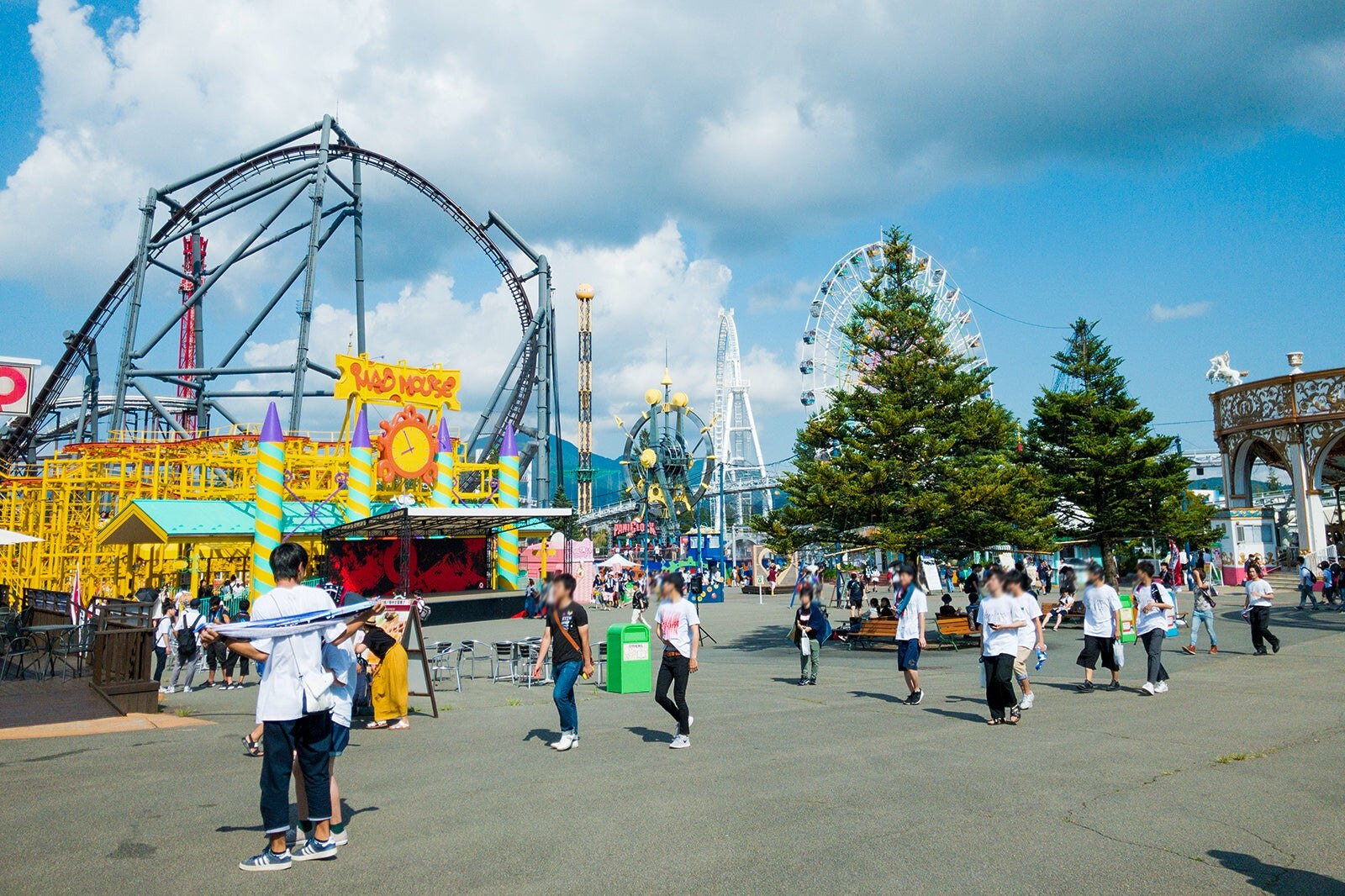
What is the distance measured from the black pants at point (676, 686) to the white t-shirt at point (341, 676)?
302cm

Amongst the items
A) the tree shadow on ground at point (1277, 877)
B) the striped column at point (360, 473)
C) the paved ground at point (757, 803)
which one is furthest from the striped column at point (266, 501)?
the tree shadow on ground at point (1277, 877)

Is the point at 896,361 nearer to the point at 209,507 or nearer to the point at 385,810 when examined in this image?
the point at 385,810

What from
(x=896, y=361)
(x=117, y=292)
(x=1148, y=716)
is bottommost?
(x=1148, y=716)

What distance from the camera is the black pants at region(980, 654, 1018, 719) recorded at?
29.0ft

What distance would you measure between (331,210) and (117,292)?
43.6 feet

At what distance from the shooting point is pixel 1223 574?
3312cm

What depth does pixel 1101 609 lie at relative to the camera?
10.9m

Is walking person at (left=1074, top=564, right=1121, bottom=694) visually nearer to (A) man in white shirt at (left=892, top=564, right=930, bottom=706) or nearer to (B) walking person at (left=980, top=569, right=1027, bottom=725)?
(A) man in white shirt at (left=892, top=564, right=930, bottom=706)

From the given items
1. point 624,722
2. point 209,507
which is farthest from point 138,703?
point 209,507

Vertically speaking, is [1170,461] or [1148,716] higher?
[1170,461]

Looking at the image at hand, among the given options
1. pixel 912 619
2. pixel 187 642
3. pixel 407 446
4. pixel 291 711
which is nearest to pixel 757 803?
pixel 291 711

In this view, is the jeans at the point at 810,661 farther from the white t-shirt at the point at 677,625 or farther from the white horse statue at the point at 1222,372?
the white horse statue at the point at 1222,372

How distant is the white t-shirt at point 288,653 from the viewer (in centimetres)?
479

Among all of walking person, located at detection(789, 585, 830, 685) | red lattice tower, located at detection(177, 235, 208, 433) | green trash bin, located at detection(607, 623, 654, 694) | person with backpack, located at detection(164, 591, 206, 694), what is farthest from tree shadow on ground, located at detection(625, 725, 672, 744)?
red lattice tower, located at detection(177, 235, 208, 433)
